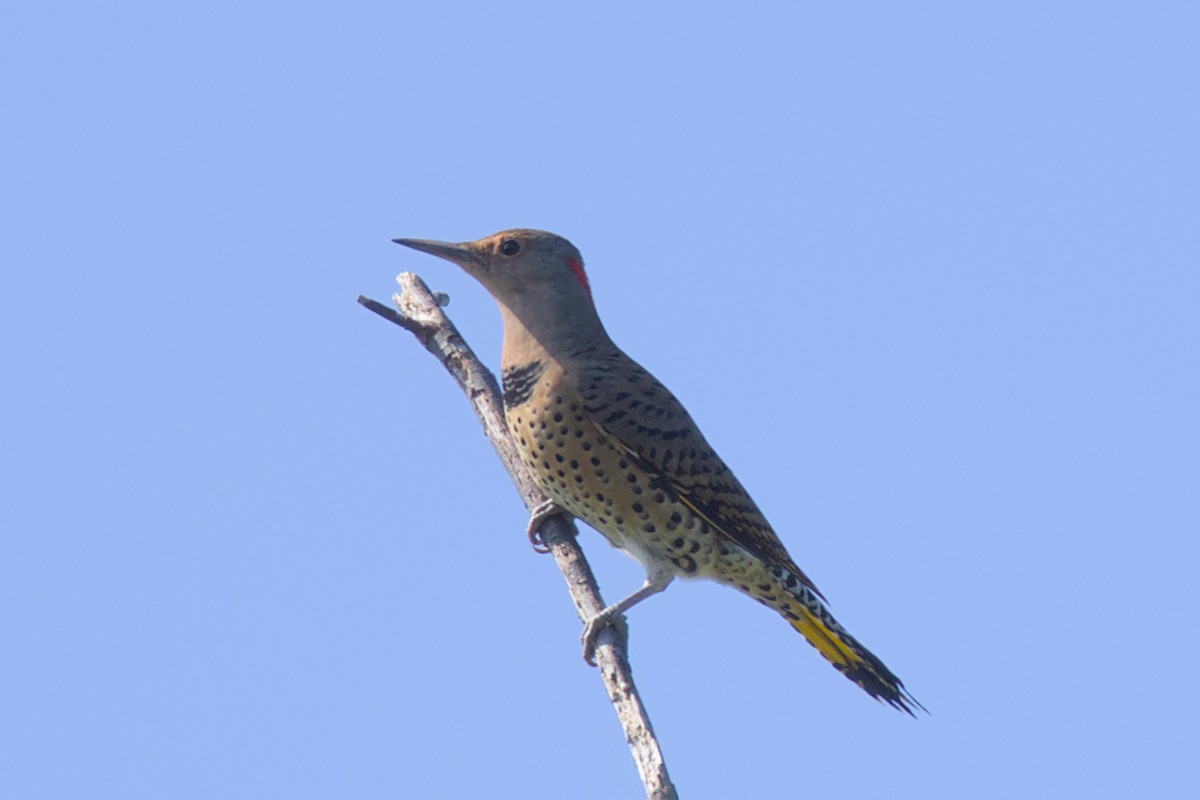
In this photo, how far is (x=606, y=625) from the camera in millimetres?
6316

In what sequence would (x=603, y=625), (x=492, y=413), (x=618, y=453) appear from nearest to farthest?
(x=603, y=625) → (x=618, y=453) → (x=492, y=413)

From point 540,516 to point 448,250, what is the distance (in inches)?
48.3

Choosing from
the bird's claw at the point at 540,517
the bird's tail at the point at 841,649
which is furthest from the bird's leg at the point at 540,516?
the bird's tail at the point at 841,649

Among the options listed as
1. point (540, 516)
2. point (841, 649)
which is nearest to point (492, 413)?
point (540, 516)

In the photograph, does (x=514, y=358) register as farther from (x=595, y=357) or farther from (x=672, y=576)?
(x=672, y=576)

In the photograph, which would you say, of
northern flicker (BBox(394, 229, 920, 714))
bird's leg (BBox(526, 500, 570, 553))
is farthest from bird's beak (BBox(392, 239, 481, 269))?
bird's leg (BBox(526, 500, 570, 553))

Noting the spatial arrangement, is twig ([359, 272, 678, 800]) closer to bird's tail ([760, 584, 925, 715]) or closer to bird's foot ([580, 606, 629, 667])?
bird's foot ([580, 606, 629, 667])

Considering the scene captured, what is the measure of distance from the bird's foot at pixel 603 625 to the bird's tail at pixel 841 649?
3.41 feet

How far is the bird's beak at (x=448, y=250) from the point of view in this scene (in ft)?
23.2

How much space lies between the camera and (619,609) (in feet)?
21.2

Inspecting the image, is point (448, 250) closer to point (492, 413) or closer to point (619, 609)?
point (492, 413)

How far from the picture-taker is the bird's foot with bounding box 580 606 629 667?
631 centimetres

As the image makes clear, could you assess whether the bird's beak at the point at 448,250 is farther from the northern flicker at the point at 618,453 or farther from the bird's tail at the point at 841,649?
the bird's tail at the point at 841,649

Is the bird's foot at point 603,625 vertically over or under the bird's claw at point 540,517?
under
